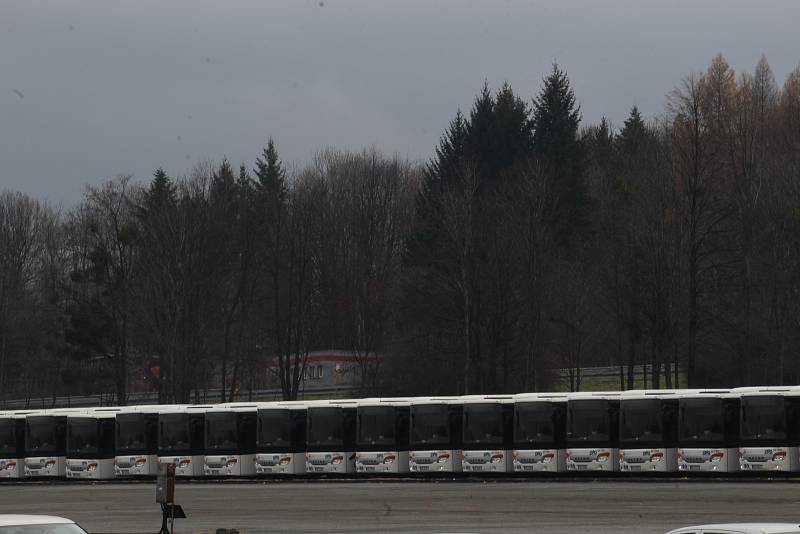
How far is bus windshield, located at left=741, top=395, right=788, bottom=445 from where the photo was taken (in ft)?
141

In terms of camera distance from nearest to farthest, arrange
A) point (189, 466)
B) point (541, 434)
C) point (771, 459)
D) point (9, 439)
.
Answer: point (771, 459)
point (541, 434)
point (189, 466)
point (9, 439)

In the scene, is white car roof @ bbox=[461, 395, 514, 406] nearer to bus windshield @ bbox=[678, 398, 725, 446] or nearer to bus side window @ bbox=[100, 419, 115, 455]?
bus windshield @ bbox=[678, 398, 725, 446]

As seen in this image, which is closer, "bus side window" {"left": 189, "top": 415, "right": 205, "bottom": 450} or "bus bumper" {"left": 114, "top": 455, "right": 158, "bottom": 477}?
"bus side window" {"left": 189, "top": 415, "right": 205, "bottom": 450}

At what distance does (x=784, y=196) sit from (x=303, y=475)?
38.5m

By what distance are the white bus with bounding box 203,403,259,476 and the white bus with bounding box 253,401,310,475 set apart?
440 millimetres

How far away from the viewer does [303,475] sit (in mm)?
53062

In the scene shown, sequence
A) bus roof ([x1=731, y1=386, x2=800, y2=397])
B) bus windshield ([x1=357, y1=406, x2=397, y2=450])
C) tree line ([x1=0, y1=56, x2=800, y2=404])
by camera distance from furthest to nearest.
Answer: tree line ([x1=0, y1=56, x2=800, y2=404])
bus windshield ([x1=357, y1=406, x2=397, y2=450])
bus roof ([x1=731, y1=386, x2=800, y2=397])

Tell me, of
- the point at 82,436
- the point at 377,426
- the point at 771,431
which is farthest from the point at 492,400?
the point at 82,436

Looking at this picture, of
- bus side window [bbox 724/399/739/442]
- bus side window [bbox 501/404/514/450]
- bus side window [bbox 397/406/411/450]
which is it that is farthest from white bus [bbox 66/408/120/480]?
bus side window [bbox 724/399/739/442]

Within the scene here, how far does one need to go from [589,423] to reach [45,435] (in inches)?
970

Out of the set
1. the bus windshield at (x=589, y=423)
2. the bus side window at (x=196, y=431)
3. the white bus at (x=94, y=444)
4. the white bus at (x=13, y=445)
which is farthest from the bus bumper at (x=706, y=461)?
the white bus at (x=13, y=445)

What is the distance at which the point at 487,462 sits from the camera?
48.9m

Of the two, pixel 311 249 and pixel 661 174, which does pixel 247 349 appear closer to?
pixel 311 249

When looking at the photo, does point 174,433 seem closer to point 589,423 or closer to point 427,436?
point 427,436
